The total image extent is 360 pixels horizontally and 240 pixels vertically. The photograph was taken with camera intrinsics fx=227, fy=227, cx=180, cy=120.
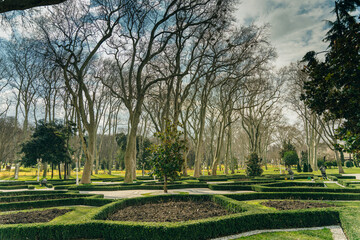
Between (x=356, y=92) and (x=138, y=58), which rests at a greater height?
(x=138, y=58)

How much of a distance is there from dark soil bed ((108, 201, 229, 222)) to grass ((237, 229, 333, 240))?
6.01 feet

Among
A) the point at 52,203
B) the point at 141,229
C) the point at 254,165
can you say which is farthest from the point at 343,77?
the point at 254,165

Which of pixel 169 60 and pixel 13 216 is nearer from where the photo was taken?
pixel 13 216

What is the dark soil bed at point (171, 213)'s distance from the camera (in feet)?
22.6

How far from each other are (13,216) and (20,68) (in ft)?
78.0

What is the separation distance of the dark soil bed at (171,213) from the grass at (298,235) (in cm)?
183

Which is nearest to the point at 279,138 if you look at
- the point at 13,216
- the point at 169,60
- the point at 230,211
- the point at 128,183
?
the point at 169,60

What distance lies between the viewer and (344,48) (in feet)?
18.5

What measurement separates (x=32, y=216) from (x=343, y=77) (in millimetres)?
10059

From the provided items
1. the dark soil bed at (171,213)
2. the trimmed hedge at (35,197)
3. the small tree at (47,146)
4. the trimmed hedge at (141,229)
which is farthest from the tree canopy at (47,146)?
the trimmed hedge at (141,229)

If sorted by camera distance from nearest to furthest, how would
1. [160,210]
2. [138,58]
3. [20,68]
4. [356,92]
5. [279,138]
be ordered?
[356,92] < [160,210] < [138,58] < [20,68] < [279,138]

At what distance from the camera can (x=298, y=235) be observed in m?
5.65

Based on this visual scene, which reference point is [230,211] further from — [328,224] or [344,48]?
[344,48]

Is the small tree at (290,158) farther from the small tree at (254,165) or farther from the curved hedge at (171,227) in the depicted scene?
the curved hedge at (171,227)
